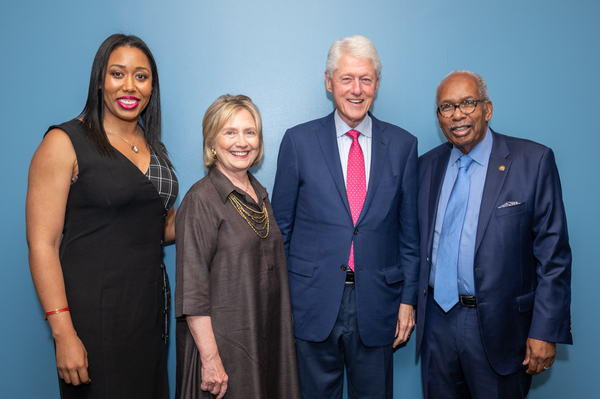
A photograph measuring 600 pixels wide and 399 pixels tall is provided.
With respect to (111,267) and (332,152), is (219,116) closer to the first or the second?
(332,152)

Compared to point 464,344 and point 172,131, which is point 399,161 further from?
point 172,131

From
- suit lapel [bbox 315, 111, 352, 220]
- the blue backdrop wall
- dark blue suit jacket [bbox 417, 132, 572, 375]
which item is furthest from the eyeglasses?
suit lapel [bbox 315, 111, 352, 220]

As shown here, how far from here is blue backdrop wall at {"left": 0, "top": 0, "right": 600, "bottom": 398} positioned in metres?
2.29

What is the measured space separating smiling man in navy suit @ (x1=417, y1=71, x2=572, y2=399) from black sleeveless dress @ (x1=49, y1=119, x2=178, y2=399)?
54.1 inches

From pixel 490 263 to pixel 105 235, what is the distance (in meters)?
1.75

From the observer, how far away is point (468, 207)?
196 centimetres

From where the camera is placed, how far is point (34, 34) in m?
2.26

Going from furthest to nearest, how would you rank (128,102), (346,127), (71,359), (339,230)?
(346,127), (339,230), (128,102), (71,359)

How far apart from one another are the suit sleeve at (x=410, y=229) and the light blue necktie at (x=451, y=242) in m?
0.12

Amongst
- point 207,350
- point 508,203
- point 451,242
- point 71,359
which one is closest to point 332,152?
point 451,242

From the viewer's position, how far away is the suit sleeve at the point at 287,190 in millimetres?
2021

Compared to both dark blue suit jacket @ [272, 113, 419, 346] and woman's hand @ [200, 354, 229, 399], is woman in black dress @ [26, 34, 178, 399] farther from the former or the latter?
dark blue suit jacket @ [272, 113, 419, 346]

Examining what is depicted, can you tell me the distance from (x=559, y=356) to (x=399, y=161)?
1655 mm

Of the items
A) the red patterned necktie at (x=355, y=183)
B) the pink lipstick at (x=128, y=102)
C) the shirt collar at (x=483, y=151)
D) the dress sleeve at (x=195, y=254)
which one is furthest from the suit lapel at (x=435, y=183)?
the pink lipstick at (x=128, y=102)
